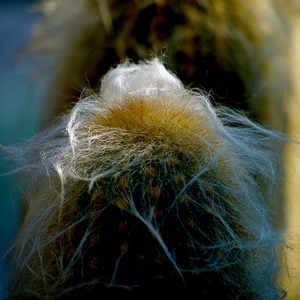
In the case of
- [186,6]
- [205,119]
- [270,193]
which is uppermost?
[186,6]

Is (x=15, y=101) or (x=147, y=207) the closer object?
(x=147, y=207)

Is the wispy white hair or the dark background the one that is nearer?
the wispy white hair

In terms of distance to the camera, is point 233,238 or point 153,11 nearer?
point 233,238

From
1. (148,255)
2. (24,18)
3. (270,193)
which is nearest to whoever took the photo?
(148,255)

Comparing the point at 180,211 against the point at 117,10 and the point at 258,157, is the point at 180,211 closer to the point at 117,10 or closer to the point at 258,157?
the point at 258,157

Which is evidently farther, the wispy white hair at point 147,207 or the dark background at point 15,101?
the dark background at point 15,101

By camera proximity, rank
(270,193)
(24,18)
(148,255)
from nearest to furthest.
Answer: (148,255), (270,193), (24,18)

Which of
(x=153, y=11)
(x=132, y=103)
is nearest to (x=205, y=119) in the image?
(x=132, y=103)

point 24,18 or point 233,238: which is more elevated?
point 24,18
